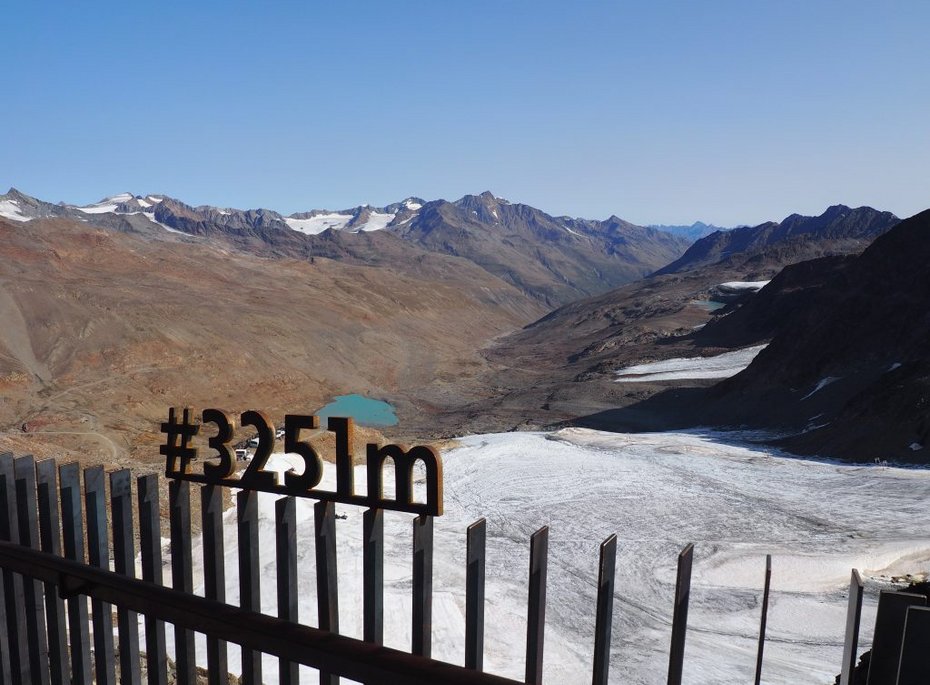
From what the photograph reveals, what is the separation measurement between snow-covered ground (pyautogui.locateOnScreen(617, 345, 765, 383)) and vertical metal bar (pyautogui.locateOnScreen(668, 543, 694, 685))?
154 feet

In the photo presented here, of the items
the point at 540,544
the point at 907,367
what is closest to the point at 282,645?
the point at 540,544

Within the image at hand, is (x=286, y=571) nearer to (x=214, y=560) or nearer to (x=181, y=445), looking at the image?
(x=214, y=560)

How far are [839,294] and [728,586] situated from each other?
3423cm

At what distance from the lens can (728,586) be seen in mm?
14250

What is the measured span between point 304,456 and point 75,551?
1.22 m

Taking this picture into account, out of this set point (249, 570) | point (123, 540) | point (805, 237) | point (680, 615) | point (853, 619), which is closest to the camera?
point (853, 619)

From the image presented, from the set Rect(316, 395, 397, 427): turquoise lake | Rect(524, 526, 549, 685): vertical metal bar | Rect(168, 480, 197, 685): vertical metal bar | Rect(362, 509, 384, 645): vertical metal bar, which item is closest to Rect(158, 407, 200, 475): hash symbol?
Rect(168, 480, 197, 685): vertical metal bar

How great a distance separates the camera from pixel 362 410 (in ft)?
156

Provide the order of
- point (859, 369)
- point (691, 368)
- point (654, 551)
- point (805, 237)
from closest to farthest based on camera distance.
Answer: point (654, 551) → point (859, 369) → point (691, 368) → point (805, 237)

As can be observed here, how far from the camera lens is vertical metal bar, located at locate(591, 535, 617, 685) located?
2.17 metres

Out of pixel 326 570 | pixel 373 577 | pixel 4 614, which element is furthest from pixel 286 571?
pixel 4 614

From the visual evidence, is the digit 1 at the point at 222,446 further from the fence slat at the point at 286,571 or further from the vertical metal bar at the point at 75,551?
the vertical metal bar at the point at 75,551

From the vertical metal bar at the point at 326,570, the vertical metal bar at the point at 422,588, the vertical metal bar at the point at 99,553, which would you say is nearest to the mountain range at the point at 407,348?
the vertical metal bar at the point at 99,553

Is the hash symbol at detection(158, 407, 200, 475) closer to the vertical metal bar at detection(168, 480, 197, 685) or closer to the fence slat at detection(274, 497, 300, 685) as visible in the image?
the vertical metal bar at detection(168, 480, 197, 685)
